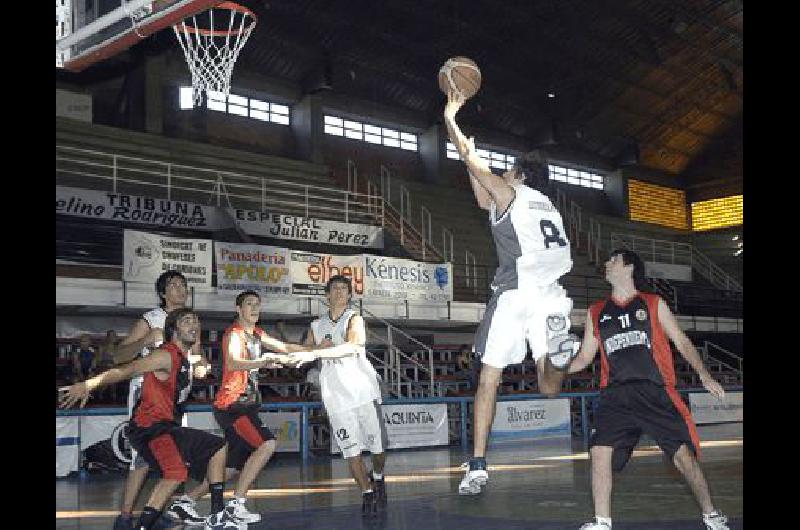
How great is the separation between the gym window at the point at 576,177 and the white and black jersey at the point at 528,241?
1141 inches

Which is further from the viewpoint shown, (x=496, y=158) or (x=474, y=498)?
(x=496, y=158)

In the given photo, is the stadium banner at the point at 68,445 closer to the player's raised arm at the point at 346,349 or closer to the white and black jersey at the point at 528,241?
the player's raised arm at the point at 346,349

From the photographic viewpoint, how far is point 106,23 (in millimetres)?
8359

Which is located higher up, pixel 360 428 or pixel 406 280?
pixel 406 280

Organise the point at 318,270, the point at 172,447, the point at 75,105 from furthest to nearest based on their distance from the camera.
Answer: the point at 75,105 < the point at 318,270 < the point at 172,447

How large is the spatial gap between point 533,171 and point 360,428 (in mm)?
2318

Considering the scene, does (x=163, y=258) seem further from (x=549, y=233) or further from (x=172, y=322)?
(x=549, y=233)

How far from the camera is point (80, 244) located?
17.1m

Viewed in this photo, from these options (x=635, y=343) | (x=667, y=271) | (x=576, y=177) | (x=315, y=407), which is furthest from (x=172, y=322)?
(x=576, y=177)

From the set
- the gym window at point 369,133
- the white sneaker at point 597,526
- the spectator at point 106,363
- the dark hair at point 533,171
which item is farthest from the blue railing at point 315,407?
the gym window at point 369,133

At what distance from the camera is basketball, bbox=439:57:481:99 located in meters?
5.89
